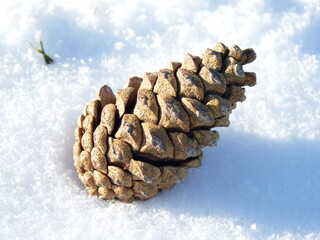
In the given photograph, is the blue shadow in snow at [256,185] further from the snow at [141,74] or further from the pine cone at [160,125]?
the pine cone at [160,125]

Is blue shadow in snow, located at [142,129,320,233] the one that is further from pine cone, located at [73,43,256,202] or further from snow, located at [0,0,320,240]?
pine cone, located at [73,43,256,202]

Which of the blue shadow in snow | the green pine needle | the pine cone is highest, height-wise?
the green pine needle

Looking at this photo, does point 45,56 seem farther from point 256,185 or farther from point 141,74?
point 256,185

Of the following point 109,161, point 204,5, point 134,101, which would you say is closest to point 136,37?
point 204,5

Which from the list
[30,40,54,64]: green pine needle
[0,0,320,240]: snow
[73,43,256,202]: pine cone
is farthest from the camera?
[30,40,54,64]: green pine needle

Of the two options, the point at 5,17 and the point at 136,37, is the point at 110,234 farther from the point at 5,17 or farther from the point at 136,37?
the point at 5,17

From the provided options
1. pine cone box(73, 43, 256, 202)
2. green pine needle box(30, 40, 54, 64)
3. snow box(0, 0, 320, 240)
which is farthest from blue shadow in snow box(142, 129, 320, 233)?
green pine needle box(30, 40, 54, 64)

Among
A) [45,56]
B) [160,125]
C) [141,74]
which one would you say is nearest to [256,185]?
[160,125]

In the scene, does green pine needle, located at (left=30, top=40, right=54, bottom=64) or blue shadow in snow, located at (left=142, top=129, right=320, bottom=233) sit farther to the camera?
green pine needle, located at (left=30, top=40, right=54, bottom=64)
